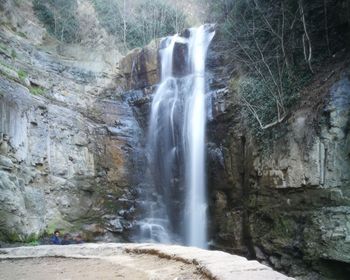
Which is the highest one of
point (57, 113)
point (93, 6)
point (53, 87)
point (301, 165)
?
point (93, 6)

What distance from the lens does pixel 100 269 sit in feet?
13.9

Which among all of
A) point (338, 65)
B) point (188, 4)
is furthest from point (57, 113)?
point (188, 4)

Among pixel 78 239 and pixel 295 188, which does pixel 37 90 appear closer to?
pixel 78 239

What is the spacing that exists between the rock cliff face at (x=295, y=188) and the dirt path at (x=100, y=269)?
210 inches

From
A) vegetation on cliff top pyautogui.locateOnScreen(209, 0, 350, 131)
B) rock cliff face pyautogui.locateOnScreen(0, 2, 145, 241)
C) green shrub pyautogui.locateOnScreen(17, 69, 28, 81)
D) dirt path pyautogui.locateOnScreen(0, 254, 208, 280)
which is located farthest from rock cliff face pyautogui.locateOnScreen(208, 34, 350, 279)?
green shrub pyautogui.locateOnScreen(17, 69, 28, 81)

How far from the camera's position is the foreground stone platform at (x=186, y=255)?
287cm

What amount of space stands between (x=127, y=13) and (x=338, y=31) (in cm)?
1496

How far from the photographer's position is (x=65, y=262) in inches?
197

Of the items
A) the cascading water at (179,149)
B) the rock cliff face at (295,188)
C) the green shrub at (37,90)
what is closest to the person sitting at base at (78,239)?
the cascading water at (179,149)

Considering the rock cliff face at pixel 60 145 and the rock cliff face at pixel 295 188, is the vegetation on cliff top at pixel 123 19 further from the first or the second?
the rock cliff face at pixel 295 188

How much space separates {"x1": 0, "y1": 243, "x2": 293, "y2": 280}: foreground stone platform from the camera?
287 centimetres

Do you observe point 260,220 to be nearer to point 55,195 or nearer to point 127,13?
point 55,195

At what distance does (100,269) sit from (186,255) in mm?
1113

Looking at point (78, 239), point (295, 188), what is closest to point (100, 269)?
point (295, 188)
